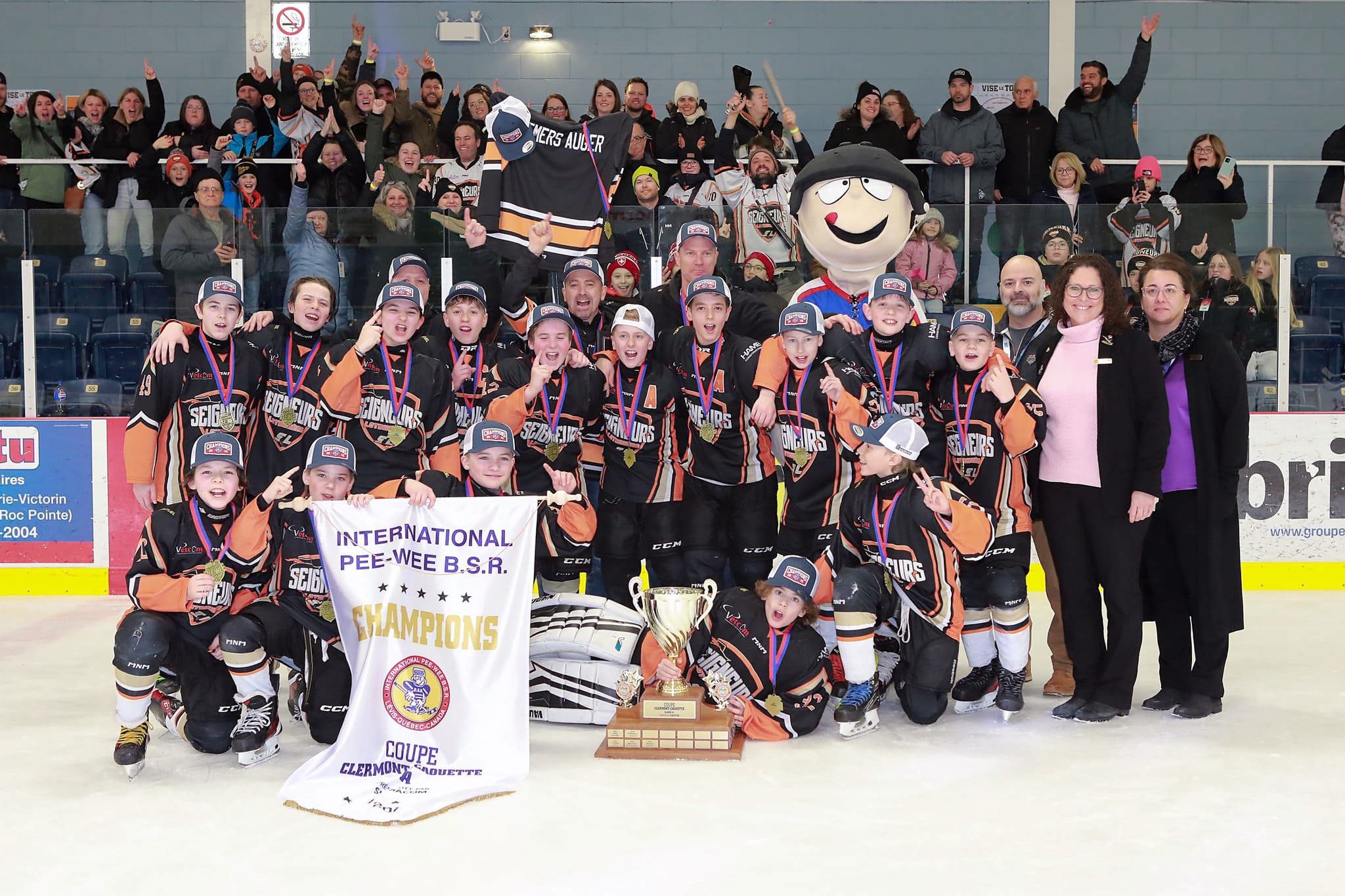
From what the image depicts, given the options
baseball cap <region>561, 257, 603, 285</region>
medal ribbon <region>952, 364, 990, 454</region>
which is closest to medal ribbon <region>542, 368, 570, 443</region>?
baseball cap <region>561, 257, 603, 285</region>

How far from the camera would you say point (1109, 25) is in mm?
11656

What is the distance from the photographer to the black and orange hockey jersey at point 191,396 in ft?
17.9

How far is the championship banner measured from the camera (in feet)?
13.6

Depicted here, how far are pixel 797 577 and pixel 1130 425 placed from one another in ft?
4.37

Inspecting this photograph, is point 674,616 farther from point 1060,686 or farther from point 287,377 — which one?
point 287,377

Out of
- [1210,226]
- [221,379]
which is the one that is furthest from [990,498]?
[1210,226]

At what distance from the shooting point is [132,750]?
4.28m

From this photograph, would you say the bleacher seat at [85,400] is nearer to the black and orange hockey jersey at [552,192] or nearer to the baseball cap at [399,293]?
the black and orange hockey jersey at [552,192]

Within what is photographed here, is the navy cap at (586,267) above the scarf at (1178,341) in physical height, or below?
above

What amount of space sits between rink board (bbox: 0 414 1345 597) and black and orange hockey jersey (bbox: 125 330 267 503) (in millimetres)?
2214

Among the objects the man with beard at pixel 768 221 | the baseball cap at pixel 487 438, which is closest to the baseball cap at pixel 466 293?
the baseball cap at pixel 487 438

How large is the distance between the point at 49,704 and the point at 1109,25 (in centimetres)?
1016

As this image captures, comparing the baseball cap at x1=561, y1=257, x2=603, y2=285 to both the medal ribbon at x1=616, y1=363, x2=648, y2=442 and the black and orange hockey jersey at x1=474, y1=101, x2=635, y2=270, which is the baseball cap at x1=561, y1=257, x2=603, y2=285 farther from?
the medal ribbon at x1=616, y1=363, x2=648, y2=442

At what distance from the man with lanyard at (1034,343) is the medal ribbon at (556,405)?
70.7 inches
